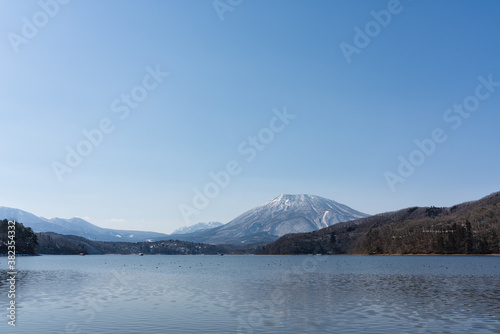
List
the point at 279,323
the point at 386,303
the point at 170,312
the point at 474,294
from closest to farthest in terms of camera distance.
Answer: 1. the point at 279,323
2. the point at 170,312
3. the point at 386,303
4. the point at 474,294


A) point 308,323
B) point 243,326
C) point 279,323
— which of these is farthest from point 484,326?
point 243,326

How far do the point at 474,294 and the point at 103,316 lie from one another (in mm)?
48136

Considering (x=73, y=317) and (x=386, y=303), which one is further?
(x=386, y=303)

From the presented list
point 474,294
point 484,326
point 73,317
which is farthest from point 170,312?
point 474,294

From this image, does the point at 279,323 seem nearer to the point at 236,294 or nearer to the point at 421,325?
the point at 421,325

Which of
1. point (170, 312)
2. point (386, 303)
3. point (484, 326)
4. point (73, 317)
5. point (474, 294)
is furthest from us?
point (474, 294)

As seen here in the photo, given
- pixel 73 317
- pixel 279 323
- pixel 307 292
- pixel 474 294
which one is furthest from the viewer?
pixel 307 292

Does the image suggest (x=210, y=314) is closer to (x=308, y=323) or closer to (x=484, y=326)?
(x=308, y=323)

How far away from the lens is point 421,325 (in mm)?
37281

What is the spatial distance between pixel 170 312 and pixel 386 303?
2481 cm

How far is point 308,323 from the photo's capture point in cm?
3838

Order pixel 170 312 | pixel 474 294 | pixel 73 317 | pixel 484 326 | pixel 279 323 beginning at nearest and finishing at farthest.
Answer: pixel 484 326, pixel 279 323, pixel 73 317, pixel 170 312, pixel 474 294

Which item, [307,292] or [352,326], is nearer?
[352,326]

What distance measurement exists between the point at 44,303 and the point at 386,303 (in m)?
40.4
